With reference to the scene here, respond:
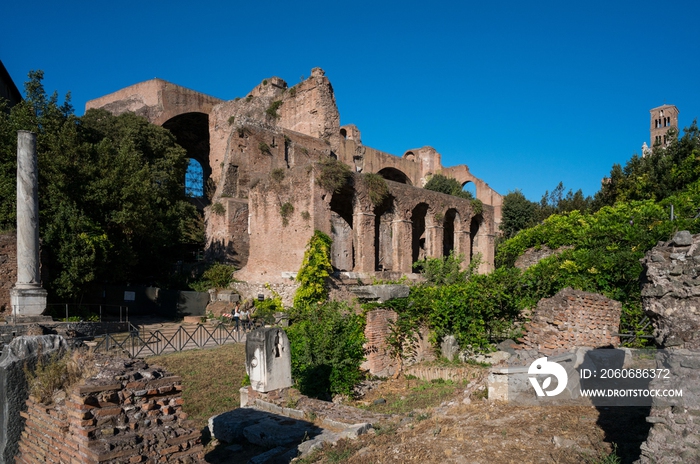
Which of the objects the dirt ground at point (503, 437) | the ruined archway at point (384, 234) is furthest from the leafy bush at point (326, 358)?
the ruined archway at point (384, 234)

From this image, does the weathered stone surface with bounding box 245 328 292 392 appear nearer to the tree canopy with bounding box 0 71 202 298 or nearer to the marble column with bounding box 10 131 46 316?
the marble column with bounding box 10 131 46 316

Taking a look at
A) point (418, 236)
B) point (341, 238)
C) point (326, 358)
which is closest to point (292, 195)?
point (341, 238)

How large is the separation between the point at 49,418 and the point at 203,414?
13.5 ft

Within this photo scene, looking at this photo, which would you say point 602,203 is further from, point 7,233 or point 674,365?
point 7,233

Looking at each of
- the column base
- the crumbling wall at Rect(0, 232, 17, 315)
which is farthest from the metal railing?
the crumbling wall at Rect(0, 232, 17, 315)

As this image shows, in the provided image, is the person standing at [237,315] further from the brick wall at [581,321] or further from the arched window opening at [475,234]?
the arched window opening at [475,234]

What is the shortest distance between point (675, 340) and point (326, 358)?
6128mm

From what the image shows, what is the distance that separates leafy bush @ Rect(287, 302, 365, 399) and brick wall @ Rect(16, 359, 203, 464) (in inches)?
179

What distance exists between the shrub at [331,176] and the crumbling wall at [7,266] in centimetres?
991

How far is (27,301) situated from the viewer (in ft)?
45.7

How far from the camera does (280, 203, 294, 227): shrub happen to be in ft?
59.9

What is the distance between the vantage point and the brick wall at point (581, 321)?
366 inches

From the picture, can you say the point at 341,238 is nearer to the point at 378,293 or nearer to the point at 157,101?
the point at 378,293

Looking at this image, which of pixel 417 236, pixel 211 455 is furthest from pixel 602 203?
pixel 211 455
